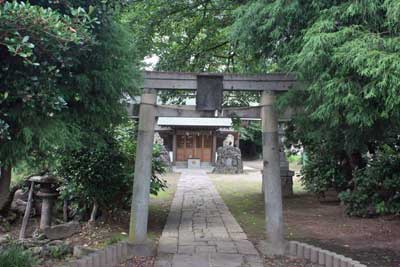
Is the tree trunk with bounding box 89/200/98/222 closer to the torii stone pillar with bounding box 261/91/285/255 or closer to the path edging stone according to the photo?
the path edging stone

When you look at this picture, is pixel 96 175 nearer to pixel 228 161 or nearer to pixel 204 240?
pixel 204 240

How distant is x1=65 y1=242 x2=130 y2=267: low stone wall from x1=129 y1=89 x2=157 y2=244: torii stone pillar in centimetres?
27

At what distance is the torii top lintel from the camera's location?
21.2 ft

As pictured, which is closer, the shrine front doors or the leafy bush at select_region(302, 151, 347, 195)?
the leafy bush at select_region(302, 151, 347, 195)

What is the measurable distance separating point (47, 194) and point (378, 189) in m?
7.08

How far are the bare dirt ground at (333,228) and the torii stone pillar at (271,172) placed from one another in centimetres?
95

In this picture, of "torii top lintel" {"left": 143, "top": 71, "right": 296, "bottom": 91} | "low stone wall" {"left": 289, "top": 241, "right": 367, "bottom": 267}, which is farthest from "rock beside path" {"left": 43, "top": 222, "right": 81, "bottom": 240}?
"low stone wall" {"left": 289, "top": 241, "right": 367, "bottom": 267}

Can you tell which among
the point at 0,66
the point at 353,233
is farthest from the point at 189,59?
the point at 0,66

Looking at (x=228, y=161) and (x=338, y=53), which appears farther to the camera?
(x=228, y=161)

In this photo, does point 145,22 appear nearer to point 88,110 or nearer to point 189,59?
point 189,59

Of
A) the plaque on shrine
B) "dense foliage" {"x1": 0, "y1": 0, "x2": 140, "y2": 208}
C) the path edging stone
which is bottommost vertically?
the path edging stone

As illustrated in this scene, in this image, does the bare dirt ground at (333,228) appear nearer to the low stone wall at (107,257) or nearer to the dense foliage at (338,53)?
the dense foliage at (338,53)

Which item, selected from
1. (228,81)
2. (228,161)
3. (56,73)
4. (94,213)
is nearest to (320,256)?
(228,81)

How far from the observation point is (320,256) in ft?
18.6
